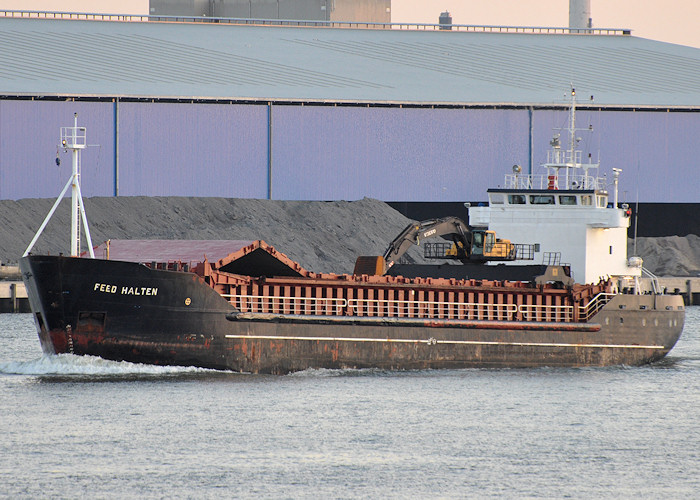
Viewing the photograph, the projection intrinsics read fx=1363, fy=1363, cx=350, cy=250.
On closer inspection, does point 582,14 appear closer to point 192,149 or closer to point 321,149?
point 321,149

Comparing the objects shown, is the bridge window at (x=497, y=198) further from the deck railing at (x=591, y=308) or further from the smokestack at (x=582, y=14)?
the smokestack at (x=582, y=14)

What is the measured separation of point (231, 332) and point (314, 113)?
37502 mm

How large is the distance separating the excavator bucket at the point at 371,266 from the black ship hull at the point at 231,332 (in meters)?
3.77

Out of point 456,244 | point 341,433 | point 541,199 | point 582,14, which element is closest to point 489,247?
point 456,244

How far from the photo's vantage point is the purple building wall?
67125mm

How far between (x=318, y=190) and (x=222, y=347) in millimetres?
37824

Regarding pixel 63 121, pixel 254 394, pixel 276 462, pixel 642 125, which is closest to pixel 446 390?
pixel 254 394

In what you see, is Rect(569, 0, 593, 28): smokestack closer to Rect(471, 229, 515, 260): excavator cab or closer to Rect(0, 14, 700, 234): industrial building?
Rect(0, 14, 700, 234): industrial building

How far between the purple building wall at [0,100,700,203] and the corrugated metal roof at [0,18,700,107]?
0.97 metres

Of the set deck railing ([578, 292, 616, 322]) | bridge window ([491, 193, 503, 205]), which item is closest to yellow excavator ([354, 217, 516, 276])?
bridge window ([491, 193, 503, 205])

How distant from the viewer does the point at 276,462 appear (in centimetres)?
2595

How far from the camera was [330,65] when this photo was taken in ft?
248

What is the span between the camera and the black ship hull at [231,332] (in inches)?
1316

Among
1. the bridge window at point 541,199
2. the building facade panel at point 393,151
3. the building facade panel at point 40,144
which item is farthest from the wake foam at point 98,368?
the building facade panel at point 393,151
